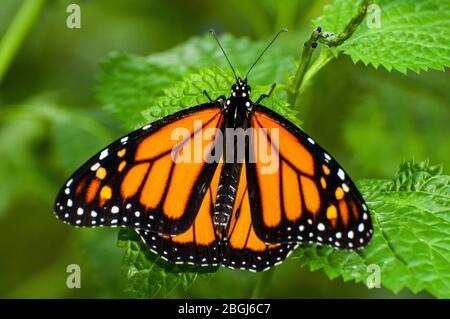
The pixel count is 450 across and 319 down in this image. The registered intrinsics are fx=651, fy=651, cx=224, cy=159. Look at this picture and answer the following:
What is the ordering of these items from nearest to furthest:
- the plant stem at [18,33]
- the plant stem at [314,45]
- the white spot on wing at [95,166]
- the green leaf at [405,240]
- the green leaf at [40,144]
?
the green leaf at [405,240] < the plant stem at [314,45] < the white spot on wing at [95,166] < the plant stem at [18,33] < the green leaf at [40,144]

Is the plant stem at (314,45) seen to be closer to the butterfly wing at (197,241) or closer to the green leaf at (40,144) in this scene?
the butterfly wing at (197,241)

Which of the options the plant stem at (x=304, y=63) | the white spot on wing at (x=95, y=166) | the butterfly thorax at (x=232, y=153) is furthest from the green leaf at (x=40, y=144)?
the plant stem at (x=304, y=63)

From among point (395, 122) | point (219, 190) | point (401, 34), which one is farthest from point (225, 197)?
point (395, 122)

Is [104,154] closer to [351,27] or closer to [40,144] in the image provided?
[351,27]

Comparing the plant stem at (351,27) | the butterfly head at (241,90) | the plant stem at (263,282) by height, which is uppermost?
the plant stem at (351,27)

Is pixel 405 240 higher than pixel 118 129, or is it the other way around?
pixel 118 129

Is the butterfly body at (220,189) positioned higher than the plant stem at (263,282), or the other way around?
the butterfly body at (220,189)

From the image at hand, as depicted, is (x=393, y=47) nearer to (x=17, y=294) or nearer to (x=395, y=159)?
(x=395, y=159)

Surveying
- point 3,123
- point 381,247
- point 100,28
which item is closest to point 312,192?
point 381,247
